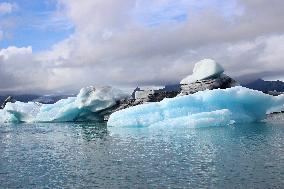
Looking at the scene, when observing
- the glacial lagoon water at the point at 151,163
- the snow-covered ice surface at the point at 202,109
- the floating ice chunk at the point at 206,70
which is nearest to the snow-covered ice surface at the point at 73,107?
the floating ice chunk at the point at 206,70

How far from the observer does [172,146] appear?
32.2m

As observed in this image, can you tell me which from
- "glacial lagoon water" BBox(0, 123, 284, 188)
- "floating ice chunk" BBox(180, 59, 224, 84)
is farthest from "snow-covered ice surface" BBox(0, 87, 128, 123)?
"glacial lagoon water" BBox(0, 123, 284, 188)

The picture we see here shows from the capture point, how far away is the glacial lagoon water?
803 inches

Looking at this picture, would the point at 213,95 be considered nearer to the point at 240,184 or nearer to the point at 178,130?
the point at 178,130

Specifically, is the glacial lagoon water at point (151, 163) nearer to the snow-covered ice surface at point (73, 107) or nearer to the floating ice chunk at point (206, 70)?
the floating ice chunk at point (206, 70)

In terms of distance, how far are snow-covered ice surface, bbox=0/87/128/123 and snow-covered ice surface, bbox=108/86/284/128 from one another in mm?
17755

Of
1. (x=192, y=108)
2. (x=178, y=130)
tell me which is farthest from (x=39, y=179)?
(x=192, y=108)

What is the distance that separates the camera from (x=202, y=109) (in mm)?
49656

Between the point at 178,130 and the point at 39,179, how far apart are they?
25091mm

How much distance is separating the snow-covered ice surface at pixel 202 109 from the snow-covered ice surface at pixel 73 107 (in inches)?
699

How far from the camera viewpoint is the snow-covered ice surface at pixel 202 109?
4791 centimetres

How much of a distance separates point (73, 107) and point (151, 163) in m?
Result: 48.5

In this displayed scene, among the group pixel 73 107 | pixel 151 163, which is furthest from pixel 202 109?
pixel 73 107

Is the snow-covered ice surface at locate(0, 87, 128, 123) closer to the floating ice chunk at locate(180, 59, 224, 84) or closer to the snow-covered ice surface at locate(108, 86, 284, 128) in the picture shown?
the floating ice chunk at locate(180, 59, 224, 84)
